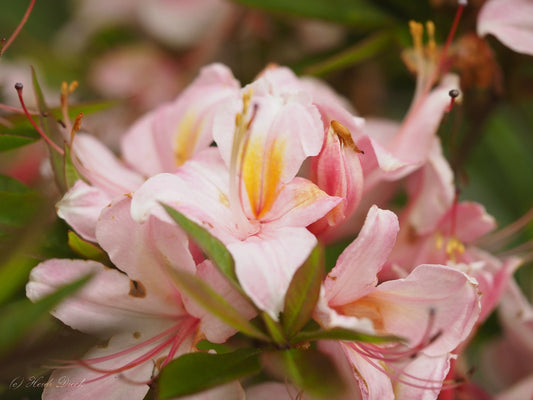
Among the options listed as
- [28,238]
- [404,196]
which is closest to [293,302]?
[28,238]

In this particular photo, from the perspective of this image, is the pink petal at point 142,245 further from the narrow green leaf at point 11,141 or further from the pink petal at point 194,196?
the narrow green leaf at point 11,141

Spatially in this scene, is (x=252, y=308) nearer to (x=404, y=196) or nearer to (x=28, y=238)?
(x=28, y=238)

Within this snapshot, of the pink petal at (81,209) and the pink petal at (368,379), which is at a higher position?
the pink petal at (81,209)

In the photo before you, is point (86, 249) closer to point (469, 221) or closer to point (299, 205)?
point (299, 205)

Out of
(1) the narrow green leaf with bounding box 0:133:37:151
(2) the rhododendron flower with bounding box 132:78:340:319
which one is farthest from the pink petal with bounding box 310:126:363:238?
(1) the narrow green leaf with bounding box 0:133:37:151

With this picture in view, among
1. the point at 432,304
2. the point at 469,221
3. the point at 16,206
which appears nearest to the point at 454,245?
the point at 469,221

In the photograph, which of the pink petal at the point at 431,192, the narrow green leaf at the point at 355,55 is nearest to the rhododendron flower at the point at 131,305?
the pink petal at the point at 431,192
